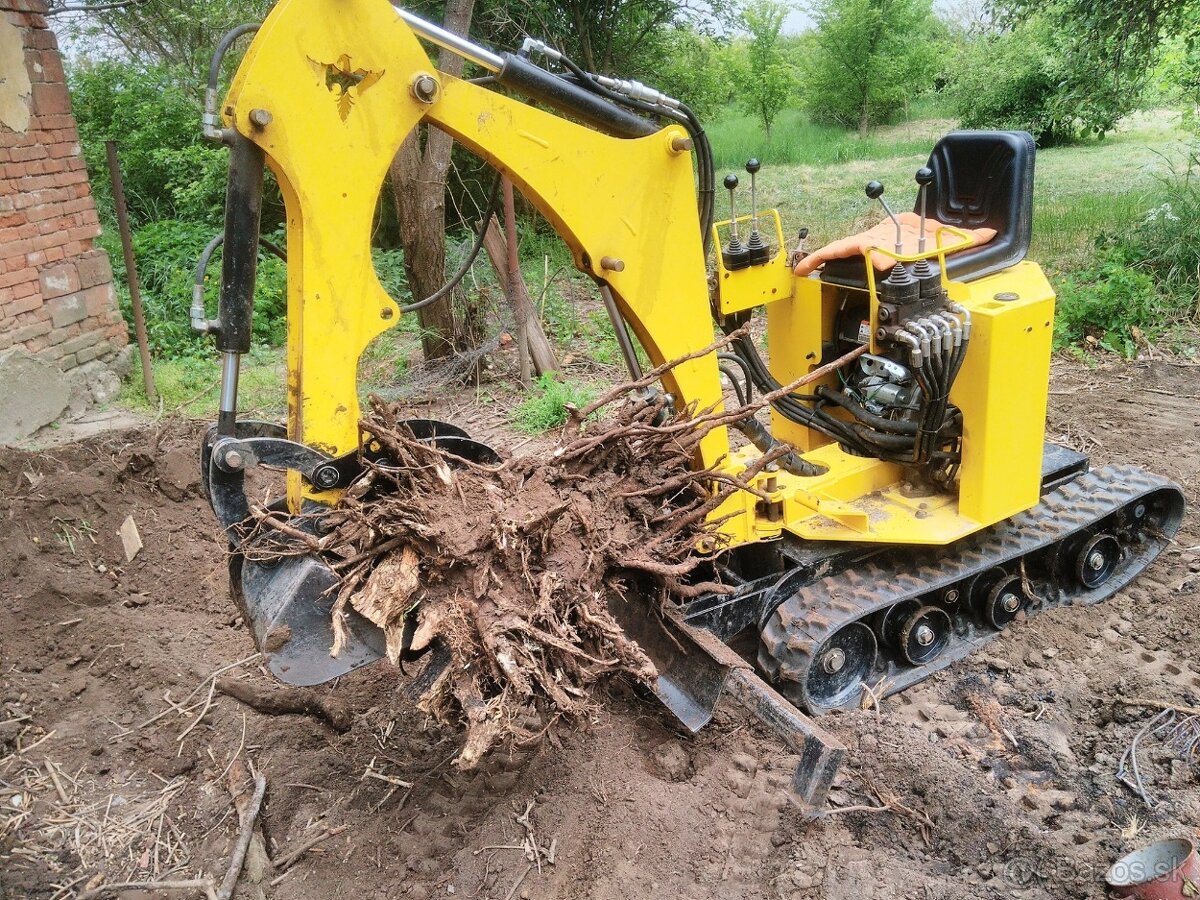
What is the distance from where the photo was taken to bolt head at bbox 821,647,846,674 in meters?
3.81

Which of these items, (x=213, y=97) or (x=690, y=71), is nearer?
(x=213, y=97)

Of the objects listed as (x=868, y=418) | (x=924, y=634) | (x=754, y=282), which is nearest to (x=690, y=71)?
(x=754, y=282)

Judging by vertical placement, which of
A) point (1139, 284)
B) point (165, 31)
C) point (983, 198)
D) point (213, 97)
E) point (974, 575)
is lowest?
point (974, 575)

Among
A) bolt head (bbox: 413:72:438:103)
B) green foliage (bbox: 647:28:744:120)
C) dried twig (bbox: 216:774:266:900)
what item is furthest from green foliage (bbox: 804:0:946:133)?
dried twig (bbox: 216:774:266:900)

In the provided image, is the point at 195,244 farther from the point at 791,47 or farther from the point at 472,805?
the point at 791,47

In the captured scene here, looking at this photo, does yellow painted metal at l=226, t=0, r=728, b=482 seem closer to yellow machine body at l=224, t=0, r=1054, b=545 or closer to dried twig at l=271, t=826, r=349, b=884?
yellow machine body at l=224, t=0, r=1054, b=545

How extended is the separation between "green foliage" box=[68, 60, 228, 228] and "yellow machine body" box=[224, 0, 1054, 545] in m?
9.13

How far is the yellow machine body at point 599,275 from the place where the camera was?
2.58 meters

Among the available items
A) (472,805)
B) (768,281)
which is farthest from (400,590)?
(768,281)

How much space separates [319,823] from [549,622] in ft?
3.84

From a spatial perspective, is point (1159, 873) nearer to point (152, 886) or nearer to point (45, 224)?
point (152, 886)

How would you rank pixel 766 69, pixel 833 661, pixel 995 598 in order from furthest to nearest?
pixel 766 69 → pixel 995 598 → pixel 833 661

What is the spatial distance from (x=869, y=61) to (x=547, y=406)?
2331 centimetres

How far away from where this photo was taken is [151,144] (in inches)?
474
